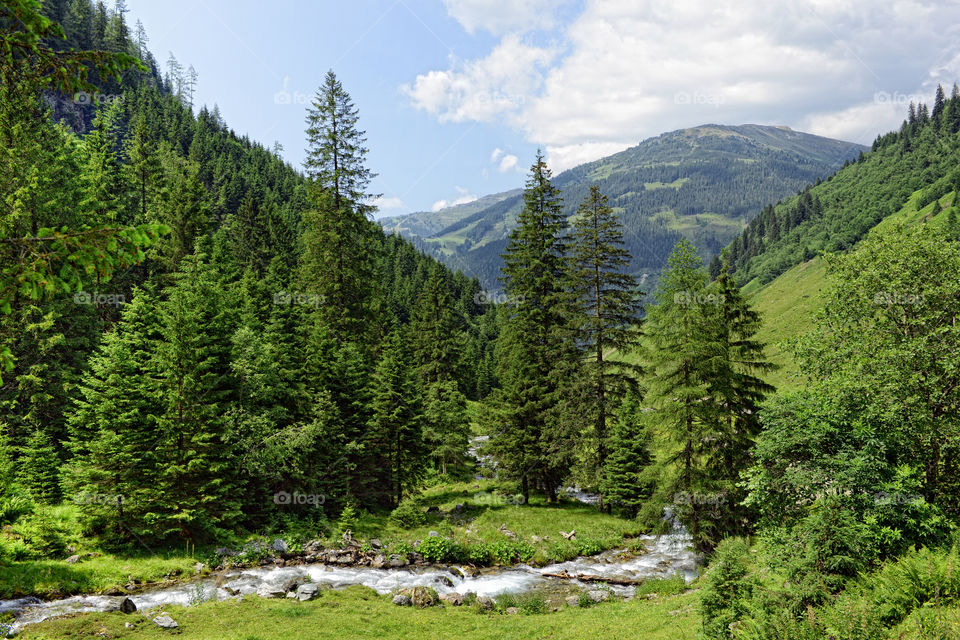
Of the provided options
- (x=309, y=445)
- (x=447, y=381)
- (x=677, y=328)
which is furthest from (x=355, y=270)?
(x=677, y=328)

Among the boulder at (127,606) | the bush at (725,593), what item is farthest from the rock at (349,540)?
the bush at (725,593)

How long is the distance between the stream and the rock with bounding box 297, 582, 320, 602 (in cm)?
78

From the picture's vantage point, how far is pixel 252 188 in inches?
4722

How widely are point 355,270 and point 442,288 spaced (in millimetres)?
21099

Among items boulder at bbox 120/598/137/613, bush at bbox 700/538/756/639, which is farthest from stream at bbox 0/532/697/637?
bush at bbox 700/538/756/639

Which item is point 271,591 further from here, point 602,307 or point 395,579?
point 602,307

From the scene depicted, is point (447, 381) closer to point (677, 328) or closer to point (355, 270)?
point (355, 270)

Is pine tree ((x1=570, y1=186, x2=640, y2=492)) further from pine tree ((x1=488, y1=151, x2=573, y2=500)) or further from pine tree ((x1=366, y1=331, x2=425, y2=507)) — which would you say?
pine tree ((x1=366, y1=331, x2=425, y2=507))

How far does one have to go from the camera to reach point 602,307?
3194cm

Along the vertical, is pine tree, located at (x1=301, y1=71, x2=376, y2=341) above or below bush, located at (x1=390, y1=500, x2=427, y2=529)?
above

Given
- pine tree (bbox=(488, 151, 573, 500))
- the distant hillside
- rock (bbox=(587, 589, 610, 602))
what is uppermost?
the distant hillside

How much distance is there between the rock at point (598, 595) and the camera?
20797 mm

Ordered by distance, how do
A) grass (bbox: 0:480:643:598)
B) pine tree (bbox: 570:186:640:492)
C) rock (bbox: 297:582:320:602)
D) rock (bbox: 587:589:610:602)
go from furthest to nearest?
pine tree (bbox: 570:186:640:492) → rock (bbox: 587:589:610:602) → rock (bbox: 297:582:320:602) → grass (bbox: 0:480:643:598)

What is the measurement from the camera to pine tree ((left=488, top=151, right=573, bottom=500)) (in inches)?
1308
